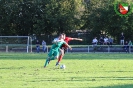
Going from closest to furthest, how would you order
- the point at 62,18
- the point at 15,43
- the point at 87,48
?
the point at 15,43
the point at 87,48
the point at 62,18

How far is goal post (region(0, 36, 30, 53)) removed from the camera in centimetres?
4522

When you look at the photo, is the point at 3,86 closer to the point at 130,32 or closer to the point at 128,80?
the point at 128,80

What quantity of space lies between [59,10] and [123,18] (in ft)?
33.1

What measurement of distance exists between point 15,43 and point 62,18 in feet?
40.6

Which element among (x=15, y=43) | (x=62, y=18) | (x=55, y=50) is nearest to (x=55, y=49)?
(x=55, y=50)

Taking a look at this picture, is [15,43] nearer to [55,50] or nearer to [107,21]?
[107,21]

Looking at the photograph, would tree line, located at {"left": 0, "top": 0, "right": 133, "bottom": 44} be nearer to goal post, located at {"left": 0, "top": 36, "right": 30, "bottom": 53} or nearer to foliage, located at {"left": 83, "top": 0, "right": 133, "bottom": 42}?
foliage, located at {"left": 83, "top": 0, "right": 133, "bottom": 42}

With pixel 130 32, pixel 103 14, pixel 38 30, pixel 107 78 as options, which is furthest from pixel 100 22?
pixel 107 78

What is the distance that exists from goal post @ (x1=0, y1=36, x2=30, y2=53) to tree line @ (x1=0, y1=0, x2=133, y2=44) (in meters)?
9.22

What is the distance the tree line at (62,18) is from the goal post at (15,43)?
922 cm

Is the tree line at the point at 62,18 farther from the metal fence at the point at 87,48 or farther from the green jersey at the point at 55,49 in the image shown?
the green jersey at the point at 55,49

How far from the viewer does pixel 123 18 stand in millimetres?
53344

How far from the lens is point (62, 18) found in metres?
57.1

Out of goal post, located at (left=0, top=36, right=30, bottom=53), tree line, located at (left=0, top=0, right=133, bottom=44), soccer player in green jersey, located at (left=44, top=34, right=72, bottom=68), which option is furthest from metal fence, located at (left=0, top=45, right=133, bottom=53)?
soccer player in green jersey, located at (left=44, top=34, right=72, bottom=68)
